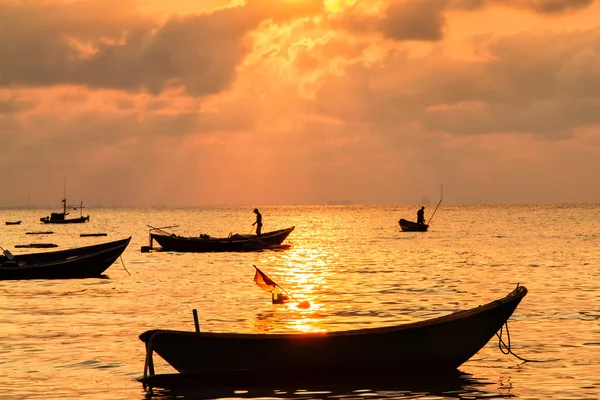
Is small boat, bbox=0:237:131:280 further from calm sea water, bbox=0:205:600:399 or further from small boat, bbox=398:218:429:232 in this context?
small boat, bbox=398:218:429:232

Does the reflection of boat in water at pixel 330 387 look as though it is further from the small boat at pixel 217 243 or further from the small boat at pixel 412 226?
the small boat at pixel 412 226

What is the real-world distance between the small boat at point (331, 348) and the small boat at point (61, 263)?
958 inches

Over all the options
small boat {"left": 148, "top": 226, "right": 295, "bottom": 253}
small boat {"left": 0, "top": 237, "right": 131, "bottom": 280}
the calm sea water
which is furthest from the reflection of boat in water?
small boat {"left": 148, "top": 226, "right": 295, "bottom": 253}

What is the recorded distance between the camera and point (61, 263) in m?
43.8

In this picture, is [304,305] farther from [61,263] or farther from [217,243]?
[217,243]

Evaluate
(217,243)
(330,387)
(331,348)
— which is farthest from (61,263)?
(330,387)

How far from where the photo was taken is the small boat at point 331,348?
63.9ft

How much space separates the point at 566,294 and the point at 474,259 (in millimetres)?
25151

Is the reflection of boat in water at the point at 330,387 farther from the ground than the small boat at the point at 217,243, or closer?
closer

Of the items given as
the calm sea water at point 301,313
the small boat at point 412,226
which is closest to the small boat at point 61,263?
the calm sea water at point 301,313

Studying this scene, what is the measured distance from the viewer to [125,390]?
1945cm

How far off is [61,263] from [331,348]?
27.5 metres

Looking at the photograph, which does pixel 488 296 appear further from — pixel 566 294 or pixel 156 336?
pixel 156 336

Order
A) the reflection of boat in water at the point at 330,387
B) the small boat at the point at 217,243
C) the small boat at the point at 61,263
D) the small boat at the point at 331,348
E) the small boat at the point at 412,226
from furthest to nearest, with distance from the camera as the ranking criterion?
1. the small boat at the point at 412,226
2. the small boat at the point at 217,243
3. the small boat at the point at 61,263
4. the small boat at the point at 331,348
5. the reflection of boat in water at the point at 330,387
